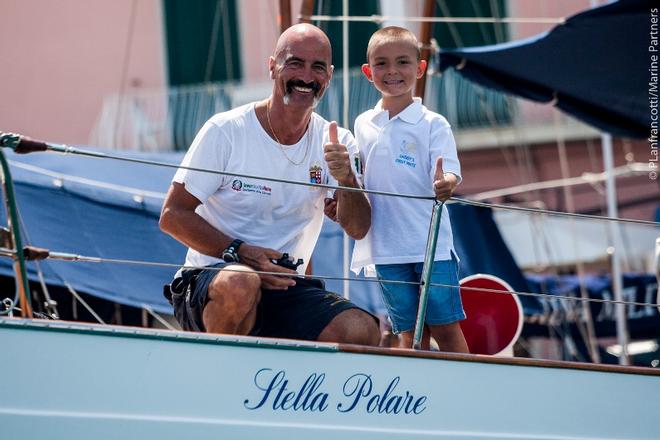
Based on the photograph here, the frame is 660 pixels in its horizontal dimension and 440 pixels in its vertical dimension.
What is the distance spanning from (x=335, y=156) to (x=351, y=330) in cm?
57

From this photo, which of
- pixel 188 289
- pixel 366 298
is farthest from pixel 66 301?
pixel 188 289

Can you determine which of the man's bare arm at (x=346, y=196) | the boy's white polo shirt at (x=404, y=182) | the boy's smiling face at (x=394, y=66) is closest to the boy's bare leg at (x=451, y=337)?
the boy's white polo shirt at (x=404, y=182)

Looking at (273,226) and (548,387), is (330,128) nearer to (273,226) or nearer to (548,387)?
(273,226)

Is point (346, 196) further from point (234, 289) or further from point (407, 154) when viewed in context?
point (234, 289)

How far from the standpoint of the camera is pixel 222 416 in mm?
3609

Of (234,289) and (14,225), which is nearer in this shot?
(14,225)

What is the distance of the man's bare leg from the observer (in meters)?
3.79

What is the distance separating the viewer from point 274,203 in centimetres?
411

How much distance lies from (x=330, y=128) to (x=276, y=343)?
71 cm

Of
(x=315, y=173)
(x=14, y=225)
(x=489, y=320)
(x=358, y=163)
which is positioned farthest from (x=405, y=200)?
(x=14, y=225)

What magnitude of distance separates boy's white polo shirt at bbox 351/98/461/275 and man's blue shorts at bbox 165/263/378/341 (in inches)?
10.1

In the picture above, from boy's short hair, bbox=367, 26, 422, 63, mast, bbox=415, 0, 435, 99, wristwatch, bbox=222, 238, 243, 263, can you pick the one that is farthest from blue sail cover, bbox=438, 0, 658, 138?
wristwatch, bbox=222, 238, 243, 263

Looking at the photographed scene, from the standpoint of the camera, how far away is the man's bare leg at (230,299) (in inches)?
149

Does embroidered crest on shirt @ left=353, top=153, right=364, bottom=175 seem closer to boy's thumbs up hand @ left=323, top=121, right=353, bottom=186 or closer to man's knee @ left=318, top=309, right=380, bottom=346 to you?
boy's thumbs up hand @ left=323, top=121, right=353, bottom=186
